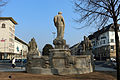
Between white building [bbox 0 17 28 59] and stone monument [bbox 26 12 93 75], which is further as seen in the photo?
white building [bbox 0 17 28 59]

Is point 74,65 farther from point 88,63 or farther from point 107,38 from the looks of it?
point 107,38

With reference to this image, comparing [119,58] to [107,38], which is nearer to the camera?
[119,58]

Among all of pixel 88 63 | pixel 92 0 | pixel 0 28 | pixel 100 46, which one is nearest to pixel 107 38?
pixel 100 46

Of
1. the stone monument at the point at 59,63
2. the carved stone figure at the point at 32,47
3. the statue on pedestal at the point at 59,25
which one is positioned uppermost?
the statue on pedestal at the point at 59,25

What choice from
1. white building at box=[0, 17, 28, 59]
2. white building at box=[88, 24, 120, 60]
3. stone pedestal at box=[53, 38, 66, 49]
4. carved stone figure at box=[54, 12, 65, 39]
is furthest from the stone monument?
white building at box=[0, 17, 28, 59]

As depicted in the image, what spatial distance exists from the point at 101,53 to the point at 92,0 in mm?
57302

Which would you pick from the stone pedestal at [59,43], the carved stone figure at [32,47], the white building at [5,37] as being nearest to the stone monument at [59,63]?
the stone pedestal at [59,43]

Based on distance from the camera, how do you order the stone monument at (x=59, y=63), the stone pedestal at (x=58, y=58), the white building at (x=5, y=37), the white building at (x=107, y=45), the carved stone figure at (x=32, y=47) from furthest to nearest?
the white building at (x=5, y=37)
the white building at (x=107, y=45)
the carved stone figure at (x=32, y=47)
the stone pedestal at (x=58, y=58)
the stone monument at (x=59, y=63)

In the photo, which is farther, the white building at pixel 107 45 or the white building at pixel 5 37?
the white building at pixel 5 37

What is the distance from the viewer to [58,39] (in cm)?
1353

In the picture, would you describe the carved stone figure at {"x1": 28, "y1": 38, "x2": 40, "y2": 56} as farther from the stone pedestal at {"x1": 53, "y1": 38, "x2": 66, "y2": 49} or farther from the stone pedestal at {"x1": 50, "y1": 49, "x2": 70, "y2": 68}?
the stone pedestal at {"x1": 50, "y1": 49, "x2": 70, "y2": 68}

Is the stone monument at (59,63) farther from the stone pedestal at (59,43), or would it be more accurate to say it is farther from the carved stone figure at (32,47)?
the carved stone figure at (32,47)

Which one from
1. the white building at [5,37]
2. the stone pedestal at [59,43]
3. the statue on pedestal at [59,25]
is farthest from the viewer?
the white building at [5,37]

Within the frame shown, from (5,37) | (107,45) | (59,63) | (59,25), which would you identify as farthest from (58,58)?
(5,37)
